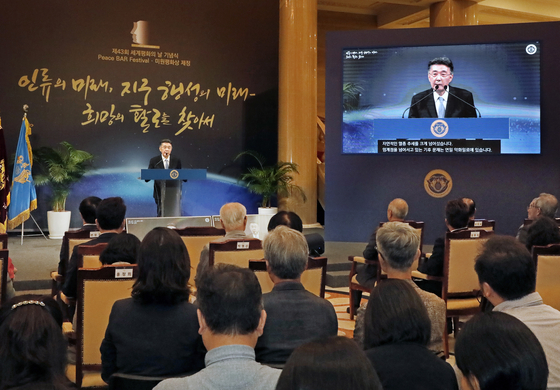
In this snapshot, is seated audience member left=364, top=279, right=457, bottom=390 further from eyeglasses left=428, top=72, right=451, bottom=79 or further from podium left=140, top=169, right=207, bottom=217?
eyeglasses left=428, top=72, right=451, bottom=79

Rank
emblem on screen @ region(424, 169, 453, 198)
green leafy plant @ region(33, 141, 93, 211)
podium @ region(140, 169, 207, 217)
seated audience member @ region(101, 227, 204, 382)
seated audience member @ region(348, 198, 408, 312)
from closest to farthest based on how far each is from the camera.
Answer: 1. seated audience member @ region(101, 227, 204, 382)
2. seated audience member @ region(348, 198, 408, 312)
3. podium @ region(140, 169, 207, 217)
4. emblem on screen @ region(424, 169, 453, 198)
5. green leafy plant @ region(33, 141, 93, 211)

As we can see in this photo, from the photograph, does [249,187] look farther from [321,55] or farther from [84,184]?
[321,55]

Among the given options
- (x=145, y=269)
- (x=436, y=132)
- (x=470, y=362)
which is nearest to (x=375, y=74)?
(x=436, y=132)

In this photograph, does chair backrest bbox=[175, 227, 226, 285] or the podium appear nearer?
chair backrest bbox=[175, 227, 226, 285]

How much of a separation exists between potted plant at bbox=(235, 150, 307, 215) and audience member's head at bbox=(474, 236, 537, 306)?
8.11m

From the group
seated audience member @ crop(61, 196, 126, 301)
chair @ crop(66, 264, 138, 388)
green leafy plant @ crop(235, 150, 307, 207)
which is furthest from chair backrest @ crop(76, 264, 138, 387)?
green leafy plant @ crop(235, 150, 307, 207)

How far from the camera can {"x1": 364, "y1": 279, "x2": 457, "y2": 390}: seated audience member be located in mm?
1574

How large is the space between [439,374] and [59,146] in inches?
361

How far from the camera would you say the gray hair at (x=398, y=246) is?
2.80 meters

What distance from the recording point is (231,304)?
1.63 m

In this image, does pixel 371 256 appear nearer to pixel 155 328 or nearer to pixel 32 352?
pixel 155 328

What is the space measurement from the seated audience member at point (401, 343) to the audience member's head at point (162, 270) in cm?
83

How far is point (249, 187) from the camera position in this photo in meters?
10.9

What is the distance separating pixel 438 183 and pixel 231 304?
775cm
